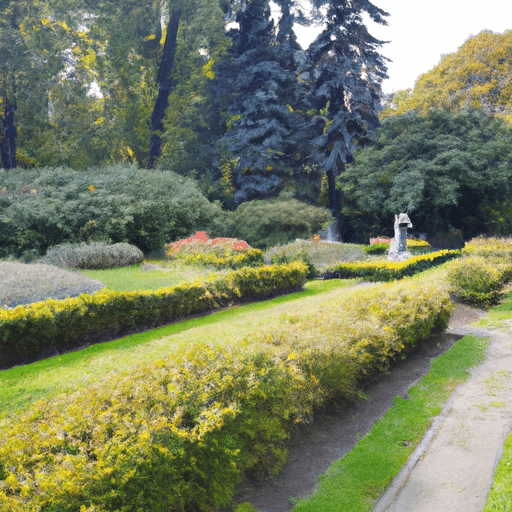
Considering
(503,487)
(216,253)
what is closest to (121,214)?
(216,253)

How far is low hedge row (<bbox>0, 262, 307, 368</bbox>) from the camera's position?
6672 mm

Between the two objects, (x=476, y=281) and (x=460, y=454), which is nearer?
(x=460, y=454)

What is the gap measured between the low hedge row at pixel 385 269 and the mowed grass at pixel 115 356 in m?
4.10

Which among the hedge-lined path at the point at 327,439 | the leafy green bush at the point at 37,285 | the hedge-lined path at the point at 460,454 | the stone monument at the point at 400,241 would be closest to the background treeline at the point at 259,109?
the stone monument at the point at 400,241

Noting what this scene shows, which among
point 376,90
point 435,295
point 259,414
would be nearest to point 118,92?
point 376,90

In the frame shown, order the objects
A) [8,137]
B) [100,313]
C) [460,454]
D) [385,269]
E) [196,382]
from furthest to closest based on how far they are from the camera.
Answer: [8,137], [385,269], [100,313], [460,454], [196,382]

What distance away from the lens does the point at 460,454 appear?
4.11 m

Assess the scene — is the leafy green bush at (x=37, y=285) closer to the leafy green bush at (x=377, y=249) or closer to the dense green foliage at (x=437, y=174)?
the leafy green bush at (x=377, y=249)

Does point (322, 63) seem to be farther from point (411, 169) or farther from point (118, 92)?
point (118, 92)

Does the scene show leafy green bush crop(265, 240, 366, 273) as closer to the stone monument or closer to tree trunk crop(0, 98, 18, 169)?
the stone monument

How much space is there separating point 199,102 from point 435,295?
81.2 ft

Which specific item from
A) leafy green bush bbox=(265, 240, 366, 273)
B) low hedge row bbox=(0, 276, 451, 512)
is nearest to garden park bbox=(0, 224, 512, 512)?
low hedge row bbox=(0, 276, 451, 512)

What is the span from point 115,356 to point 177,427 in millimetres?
3488

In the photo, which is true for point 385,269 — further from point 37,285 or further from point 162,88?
point 162,88
